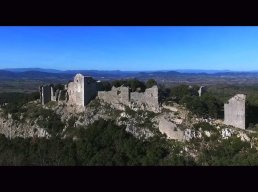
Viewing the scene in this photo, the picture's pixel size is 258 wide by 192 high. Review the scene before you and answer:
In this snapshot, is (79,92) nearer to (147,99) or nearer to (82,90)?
(82,90)

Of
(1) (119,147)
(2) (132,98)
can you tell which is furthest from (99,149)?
(2) (132,98)

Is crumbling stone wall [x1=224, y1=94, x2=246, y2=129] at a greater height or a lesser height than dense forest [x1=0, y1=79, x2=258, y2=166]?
greater

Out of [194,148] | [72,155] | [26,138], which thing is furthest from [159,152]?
[26,138]

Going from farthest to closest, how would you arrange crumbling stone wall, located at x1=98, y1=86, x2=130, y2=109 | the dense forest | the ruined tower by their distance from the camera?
the ruined tower → crumbling stone wall, located at x1=98, y1=86, x2=130, y2=109 → the dense forest

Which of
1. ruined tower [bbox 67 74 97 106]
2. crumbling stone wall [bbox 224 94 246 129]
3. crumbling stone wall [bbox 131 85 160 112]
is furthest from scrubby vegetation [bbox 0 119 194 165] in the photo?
crumbling stone wall [bbox 224 94 246 129]

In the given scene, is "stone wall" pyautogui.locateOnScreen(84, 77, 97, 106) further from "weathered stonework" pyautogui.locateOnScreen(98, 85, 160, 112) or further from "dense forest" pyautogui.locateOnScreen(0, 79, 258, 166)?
"dense forest" pyautogui.locateOnScreen(0, 79, 258, 166)

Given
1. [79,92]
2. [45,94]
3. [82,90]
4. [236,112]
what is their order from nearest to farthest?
[236,112]
[82,90]
[79,92]
[45,94]
